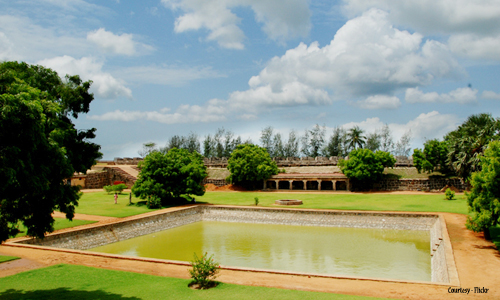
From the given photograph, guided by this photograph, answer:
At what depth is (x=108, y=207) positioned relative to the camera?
27062mm

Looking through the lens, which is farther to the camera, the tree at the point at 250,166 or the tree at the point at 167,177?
the tree at the point at 250,166

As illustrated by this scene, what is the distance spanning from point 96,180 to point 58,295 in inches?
1465

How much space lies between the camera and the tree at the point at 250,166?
4378 cm

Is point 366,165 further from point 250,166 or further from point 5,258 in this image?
point 5,258

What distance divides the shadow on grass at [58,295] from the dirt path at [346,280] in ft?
7.52

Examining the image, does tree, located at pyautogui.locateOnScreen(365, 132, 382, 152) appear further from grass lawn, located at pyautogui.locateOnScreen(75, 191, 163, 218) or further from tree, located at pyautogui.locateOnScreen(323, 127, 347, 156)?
grass lawn, located at pyautogui.locateOnScreen(75, 191, 163, 218)

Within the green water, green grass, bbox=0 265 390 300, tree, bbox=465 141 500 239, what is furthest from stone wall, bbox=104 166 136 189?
tree, bbox=465 141 500 239

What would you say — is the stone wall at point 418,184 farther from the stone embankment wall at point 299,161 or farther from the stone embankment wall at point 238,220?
the stone embankment wall at point 238,220

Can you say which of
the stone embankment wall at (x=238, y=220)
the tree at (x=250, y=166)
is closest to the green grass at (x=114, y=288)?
the stone embankment wall at (x=238, y=220)

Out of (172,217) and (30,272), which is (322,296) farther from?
(172,217)

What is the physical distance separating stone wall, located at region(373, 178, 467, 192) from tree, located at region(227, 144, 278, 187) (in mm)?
12676

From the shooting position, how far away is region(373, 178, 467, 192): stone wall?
3772 cm

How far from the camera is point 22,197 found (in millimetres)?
8305

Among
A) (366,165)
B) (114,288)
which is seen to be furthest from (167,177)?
(366,165)
